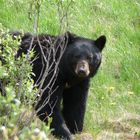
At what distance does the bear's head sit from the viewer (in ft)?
23.6

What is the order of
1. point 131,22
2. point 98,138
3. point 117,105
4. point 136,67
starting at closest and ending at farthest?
1. point 98,138
2. point 117,105
3. point 136,67
4. point 131,22

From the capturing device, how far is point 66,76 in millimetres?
7320

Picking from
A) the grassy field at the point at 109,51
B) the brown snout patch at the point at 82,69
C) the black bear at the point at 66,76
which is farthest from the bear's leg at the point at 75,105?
the brown snout patch at the point at 82,69

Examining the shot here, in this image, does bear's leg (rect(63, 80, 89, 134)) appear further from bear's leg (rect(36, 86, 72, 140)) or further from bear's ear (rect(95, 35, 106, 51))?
bear's ear (rect(95, 35, 106, 51))

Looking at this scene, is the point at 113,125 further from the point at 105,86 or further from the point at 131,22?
the point at 131,22

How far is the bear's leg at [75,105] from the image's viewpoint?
7.45m

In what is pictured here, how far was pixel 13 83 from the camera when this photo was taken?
17.4ft

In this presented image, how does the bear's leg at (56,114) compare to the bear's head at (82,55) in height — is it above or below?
below

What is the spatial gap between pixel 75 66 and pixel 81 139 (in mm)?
900

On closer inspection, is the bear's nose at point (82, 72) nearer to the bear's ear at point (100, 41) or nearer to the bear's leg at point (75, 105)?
the bear's leg at point (75, 105)

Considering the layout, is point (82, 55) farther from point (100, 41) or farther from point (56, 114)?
point (56, 114)

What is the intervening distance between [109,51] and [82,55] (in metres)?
3.04

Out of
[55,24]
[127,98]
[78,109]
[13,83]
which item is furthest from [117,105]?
[13,83]

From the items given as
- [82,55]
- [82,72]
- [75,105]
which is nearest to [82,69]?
[82,72]
